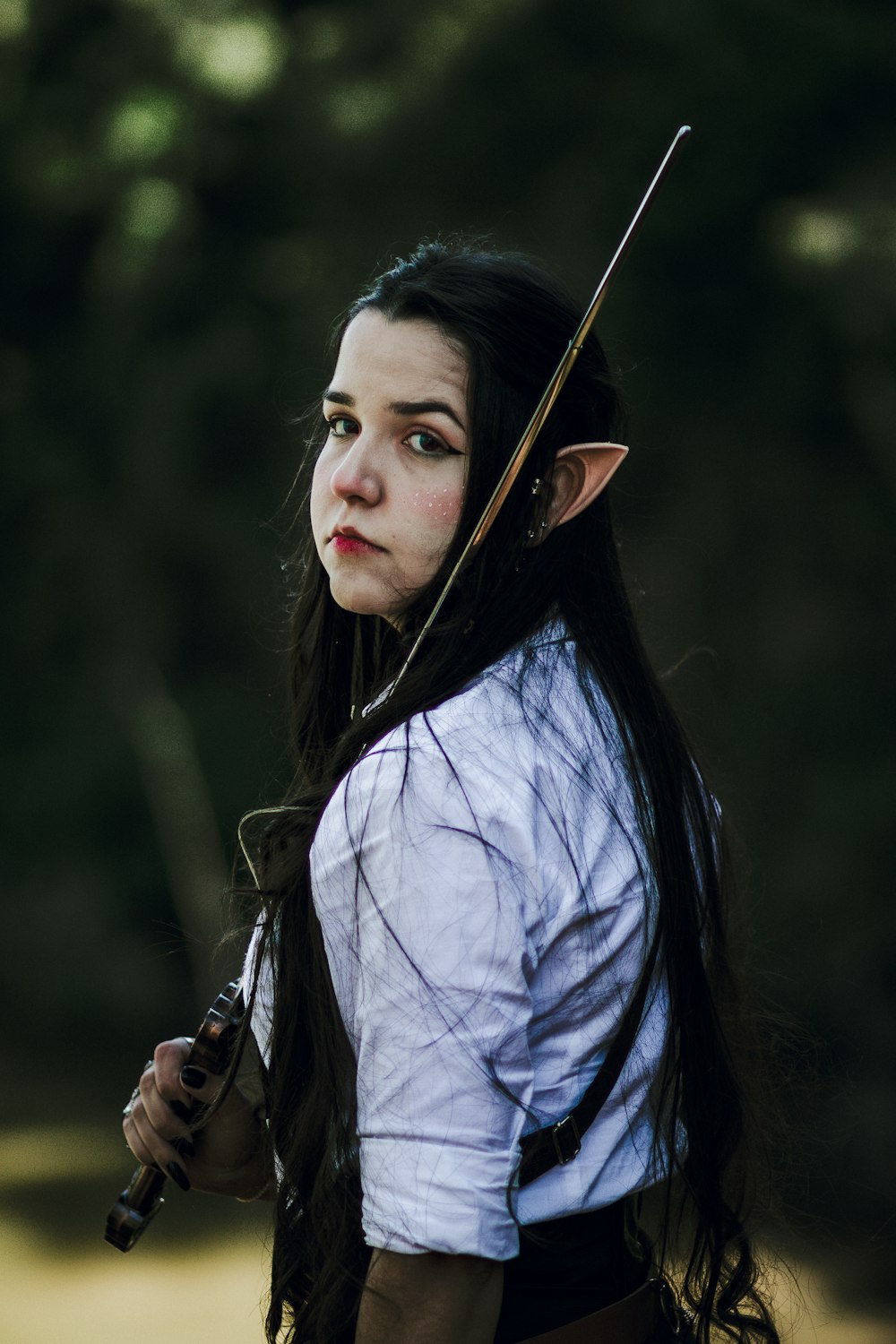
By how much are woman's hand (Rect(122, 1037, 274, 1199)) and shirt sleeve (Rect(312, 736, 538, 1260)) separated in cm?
36

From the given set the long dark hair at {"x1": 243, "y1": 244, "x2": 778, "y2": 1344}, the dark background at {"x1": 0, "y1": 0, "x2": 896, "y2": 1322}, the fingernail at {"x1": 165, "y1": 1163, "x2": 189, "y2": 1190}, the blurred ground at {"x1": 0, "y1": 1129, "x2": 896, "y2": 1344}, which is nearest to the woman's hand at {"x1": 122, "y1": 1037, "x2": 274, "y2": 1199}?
the fingernail at {"x1": 165, "y1": 1163, "x2": 189, "y2": 1190}

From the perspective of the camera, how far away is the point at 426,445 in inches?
49.3

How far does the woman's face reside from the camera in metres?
1.24

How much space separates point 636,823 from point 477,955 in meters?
0.22

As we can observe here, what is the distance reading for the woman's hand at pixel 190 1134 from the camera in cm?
136

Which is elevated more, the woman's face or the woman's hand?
the woman's face

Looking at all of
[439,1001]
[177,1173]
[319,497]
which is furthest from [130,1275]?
[439,1001]

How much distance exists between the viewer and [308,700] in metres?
1.54

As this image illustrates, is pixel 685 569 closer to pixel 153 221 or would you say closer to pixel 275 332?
pixel 275 332

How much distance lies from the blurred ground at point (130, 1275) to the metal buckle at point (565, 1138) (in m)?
2.61

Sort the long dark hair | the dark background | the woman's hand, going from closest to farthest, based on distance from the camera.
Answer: the long dark hair
the woman's hand
the dark background

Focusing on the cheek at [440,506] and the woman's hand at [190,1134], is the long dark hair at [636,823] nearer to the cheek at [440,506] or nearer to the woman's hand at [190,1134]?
the cheek at [440,506]

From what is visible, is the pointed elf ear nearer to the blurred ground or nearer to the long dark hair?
the long dark hair

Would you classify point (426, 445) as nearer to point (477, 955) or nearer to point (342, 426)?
point (342, 426)
